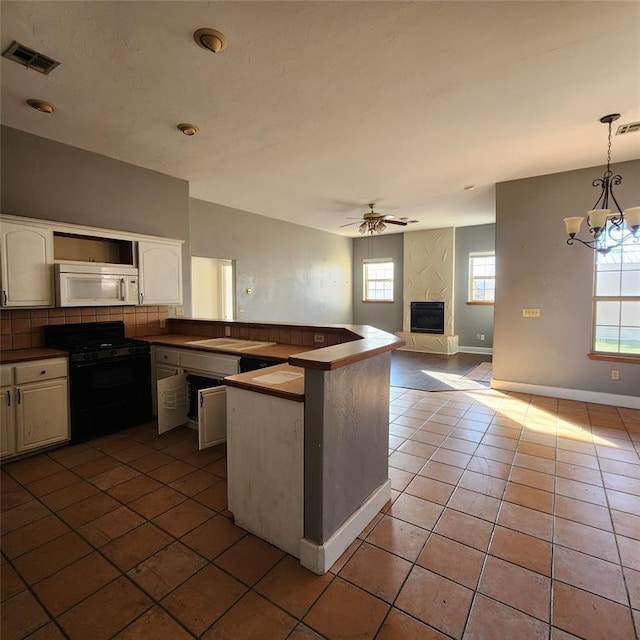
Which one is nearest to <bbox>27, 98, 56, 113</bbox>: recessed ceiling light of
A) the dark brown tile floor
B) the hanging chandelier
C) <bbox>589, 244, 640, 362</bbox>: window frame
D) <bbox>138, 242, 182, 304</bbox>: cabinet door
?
<bbox>138, 242, 182, 304</bbox>: cabinet door

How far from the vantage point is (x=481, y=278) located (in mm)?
7973

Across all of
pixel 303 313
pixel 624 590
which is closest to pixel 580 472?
pixel 624 590

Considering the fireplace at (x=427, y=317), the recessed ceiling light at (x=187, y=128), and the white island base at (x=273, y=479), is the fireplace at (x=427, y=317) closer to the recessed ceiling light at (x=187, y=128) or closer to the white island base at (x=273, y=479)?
the recessed ceiling light at (x=187, y=128)

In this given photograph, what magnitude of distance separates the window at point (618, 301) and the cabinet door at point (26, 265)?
5.85m

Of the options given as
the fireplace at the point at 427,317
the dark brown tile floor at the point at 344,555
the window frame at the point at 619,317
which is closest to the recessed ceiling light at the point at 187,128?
the dark brown tile floor at the point at 344,555

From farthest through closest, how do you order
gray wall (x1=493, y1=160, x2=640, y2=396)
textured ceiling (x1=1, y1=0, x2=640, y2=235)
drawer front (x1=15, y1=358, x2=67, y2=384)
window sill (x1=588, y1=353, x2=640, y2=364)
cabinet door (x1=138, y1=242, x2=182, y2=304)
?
gray wall (x1=493, y1=160, x2=640, y2=396)
window sill (x1=588, y1=353, x2=640, y2=364)
cabinet door (x1=138, y1=242, x2=182, y2=304)
drawer front (x1=15, y1=358, x2=67, y2=384)
textured ceiling (x1=1, y1=0, x2=640, y2=235)

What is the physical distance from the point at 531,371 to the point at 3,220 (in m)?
5.89

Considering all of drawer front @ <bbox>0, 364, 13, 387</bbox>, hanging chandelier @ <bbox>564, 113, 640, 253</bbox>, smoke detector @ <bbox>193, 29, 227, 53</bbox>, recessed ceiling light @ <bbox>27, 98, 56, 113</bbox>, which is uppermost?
recessed ceiling light @ <bbox>27, 98, 56, 113</bbox>

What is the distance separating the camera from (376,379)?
2098 mm

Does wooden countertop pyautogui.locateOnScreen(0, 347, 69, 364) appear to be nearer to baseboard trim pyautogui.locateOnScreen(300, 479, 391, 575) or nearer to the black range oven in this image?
the black range oven

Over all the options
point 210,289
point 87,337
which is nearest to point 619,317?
point 87,337

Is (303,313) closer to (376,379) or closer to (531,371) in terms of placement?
(531,371)

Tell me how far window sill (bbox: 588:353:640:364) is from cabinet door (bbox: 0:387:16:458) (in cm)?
594

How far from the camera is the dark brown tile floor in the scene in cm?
143
